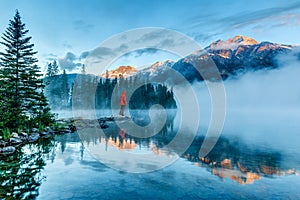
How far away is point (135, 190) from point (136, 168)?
3.82 meters

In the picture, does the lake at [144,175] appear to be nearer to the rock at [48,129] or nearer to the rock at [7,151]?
the rock at [7,151]

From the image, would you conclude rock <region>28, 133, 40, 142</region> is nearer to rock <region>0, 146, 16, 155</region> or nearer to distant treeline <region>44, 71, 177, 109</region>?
rock <region>0, 146, 16, 155</region>

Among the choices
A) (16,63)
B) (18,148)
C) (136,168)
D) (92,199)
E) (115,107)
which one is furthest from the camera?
(115,107)

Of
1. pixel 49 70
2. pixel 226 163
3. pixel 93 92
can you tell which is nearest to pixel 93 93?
pixel 93 92

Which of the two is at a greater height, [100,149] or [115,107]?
[115,107]

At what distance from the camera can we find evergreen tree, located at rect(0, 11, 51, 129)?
2545 cm

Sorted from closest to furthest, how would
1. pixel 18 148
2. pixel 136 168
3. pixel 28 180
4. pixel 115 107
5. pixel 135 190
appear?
pixel 135 190 < pixel 28 180 < pixel 136 168 < pixel 18 148 < pixel 115 107

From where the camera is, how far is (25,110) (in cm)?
2827

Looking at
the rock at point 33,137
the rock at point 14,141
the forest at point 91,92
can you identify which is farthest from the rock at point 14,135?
the forest at point 91,92

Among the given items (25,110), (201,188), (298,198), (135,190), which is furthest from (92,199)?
(25,110)

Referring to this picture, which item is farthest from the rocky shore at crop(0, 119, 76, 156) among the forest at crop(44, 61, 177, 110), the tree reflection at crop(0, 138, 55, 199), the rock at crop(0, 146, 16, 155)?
the forest at crop(44, 61, 177, 110)

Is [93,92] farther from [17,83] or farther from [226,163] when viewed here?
[226,163]

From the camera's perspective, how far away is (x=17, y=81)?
27203mm

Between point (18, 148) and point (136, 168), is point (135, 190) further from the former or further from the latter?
point (18, 148)
